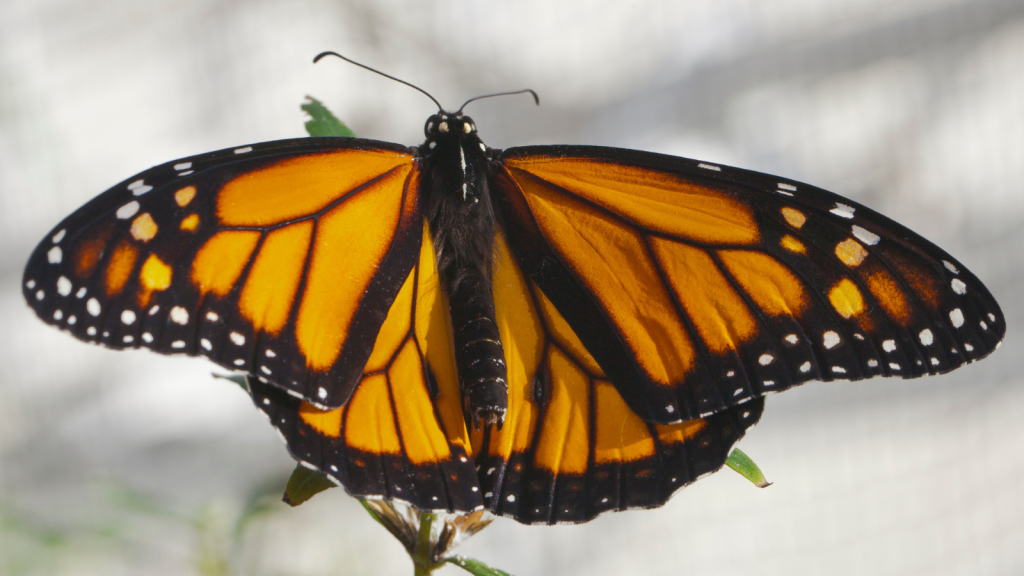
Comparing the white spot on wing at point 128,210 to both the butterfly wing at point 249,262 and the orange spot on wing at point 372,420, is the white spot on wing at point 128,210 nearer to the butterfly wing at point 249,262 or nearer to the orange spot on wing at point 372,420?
the butterfly wing at point 249,262

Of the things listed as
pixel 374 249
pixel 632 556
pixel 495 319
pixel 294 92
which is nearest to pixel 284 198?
pixel 374 249

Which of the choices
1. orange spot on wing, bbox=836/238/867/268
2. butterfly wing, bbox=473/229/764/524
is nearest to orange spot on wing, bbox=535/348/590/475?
butterfly wing, bbox=473/229/764/524

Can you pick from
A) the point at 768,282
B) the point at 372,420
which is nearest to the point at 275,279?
the point at 372,420

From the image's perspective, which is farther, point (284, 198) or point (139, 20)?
point (139, 20)

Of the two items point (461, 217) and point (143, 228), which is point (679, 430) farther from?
point (143, 228)

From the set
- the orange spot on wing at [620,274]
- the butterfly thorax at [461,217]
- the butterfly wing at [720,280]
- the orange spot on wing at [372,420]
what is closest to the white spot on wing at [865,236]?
the butterfly wing at [720,280]

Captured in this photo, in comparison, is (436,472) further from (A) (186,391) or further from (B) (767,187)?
(A) (186,391)

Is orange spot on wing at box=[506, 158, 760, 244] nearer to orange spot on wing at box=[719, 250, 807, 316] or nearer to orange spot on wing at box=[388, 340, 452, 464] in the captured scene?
orange spot on wing at box=[719, 250, 807, 316]
